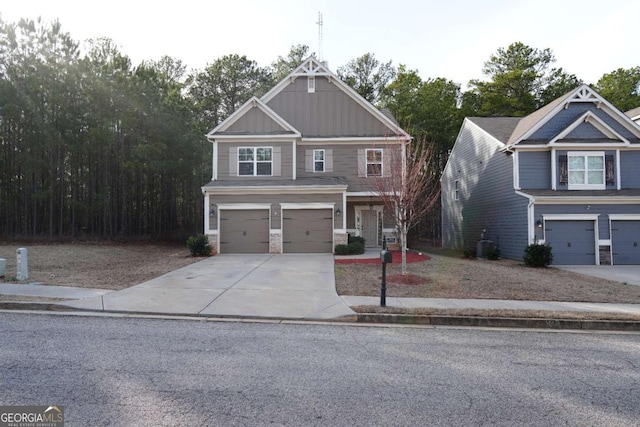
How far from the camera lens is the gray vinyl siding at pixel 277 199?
17.7 metres

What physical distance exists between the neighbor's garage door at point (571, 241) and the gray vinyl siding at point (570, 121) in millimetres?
4133

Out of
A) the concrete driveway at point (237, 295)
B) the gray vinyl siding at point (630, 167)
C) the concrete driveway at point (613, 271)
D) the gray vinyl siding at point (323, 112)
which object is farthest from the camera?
the gray vinyl siding at point (323, 112)

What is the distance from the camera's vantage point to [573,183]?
1703 cm

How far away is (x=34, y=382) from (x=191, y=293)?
483 cm

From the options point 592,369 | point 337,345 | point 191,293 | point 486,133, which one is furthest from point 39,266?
point 486,133

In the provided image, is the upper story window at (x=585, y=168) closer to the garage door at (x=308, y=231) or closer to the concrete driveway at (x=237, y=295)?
the garage door at (x=308, y=231)

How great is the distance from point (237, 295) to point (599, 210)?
52.9 ft

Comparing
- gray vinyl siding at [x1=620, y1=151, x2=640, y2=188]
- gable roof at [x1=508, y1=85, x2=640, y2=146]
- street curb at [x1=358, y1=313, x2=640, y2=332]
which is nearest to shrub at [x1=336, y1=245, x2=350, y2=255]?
gable roof at [x1=508, y1=85, x2=640, y2=146]

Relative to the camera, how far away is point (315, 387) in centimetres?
394

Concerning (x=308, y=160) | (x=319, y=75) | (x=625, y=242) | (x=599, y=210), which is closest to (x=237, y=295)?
(x=308, y=160)

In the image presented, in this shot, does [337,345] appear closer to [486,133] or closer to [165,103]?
[486,133]

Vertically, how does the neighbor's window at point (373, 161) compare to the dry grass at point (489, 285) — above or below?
above

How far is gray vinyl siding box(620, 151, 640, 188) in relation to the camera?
17.1 meters

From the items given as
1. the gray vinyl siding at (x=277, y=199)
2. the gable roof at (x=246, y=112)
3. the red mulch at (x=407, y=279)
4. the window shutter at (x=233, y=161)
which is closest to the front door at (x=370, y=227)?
the gray vinyl siding at (x=277, y=199)
